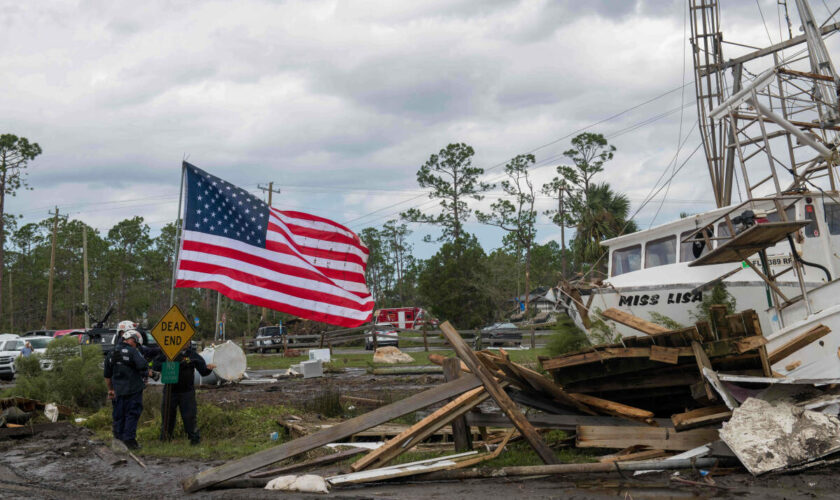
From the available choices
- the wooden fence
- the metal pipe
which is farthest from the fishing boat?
the wooden fence

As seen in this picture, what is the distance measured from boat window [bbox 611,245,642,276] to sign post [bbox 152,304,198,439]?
1010cm

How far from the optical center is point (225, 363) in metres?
19.5

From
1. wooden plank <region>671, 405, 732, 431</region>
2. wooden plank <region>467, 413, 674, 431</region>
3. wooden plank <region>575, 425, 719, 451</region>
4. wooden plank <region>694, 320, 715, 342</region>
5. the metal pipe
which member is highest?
the metal pipe

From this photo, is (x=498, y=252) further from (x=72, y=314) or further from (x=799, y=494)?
(x=799, y=494)

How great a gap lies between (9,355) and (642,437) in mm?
28016

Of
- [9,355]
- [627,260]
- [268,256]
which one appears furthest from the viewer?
[9,355]

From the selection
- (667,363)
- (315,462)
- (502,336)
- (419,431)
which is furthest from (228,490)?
(502,336)

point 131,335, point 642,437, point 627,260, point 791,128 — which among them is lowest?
point 642,437

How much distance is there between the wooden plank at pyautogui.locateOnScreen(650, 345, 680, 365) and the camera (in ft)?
24.6

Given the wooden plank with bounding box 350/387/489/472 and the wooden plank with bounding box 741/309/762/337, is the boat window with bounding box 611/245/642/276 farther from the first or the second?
the wooden plank with bounding box 350/387/489/472

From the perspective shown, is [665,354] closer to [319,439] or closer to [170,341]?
[319,439]

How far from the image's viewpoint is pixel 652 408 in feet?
29.7

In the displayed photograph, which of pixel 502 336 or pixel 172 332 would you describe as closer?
pixel 172 332

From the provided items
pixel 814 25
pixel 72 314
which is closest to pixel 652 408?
pixel 814 25
